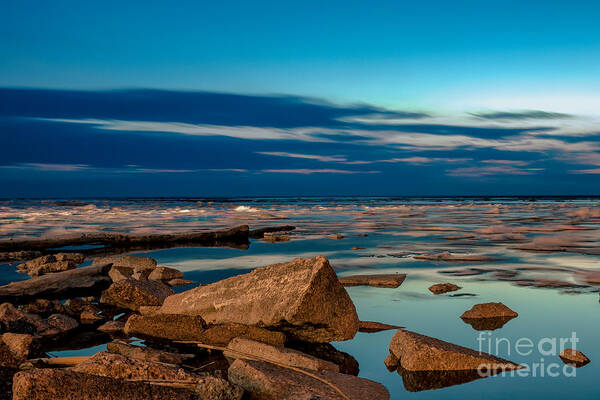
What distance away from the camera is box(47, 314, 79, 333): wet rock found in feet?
17.5

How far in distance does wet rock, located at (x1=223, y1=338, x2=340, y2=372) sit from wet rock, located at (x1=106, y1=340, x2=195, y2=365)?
39cm

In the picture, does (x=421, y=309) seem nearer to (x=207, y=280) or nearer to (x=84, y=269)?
(x=207, y=280)

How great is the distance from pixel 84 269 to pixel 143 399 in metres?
4.70

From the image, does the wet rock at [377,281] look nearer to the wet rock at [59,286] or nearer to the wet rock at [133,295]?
the wet rock at [133,295]

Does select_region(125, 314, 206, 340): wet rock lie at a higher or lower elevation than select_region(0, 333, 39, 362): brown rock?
lower

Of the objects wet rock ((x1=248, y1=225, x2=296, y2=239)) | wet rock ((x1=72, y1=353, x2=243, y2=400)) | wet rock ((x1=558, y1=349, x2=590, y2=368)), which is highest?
wet rock ((x1=72, y1=353, x2=243, y2=400))

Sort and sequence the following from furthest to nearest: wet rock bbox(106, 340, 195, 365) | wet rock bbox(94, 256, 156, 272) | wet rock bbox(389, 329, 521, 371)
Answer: wet rock bbox(94, 256, 156, 272), wet rock bbox(106, 340, 195, 365), wet rock bbox(389, 329, 521, 371)

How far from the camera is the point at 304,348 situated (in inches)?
195

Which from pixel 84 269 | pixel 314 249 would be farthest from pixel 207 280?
pixel 314 249

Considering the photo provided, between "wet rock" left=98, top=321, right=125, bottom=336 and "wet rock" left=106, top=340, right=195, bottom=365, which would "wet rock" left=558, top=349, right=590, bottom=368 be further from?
"wet rock" left=98, top=321, right=125, bottom=336

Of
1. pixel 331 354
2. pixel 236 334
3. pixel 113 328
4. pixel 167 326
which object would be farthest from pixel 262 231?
pixel 331 354

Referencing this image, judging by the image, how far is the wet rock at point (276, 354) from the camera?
409 cm

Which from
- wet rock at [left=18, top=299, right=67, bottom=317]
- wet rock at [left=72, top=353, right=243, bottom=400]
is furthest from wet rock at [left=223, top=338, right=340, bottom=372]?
wet rock at [left=18, top=299, right=67, bottom=317]

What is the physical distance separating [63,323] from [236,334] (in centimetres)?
188
